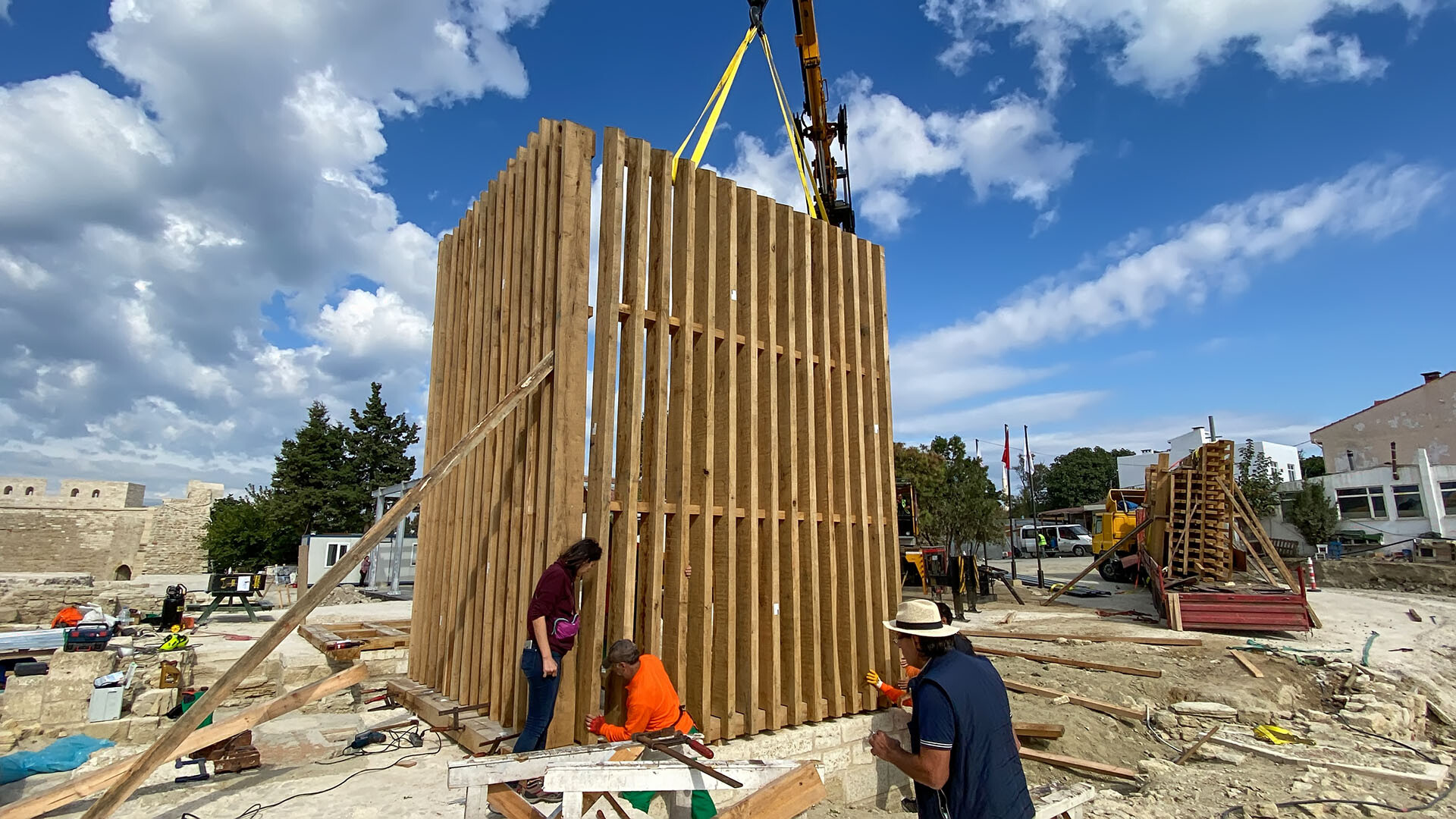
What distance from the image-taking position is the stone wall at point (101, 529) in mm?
28359

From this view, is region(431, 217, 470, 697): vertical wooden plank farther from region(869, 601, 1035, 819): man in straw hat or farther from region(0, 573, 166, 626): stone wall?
region(0, 573, 166, 626): stone wall

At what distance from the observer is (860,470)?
7.16m

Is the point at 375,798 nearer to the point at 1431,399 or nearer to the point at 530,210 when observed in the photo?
the point at 530,210

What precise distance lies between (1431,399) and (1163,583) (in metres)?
30.5

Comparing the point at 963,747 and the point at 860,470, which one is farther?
the point at 860,470

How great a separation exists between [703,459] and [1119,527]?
74.6ft

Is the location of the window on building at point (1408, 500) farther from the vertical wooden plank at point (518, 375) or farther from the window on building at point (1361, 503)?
the vertical wooden plank at point (518, 375)

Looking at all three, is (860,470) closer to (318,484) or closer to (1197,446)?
(318,484)

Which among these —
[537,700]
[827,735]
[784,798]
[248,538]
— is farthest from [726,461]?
[248,538]

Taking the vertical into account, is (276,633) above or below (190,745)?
above

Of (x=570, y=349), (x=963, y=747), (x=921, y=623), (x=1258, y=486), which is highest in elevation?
(x=1258, y=486)

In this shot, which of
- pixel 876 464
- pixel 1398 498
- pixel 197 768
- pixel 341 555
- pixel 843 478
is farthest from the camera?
pixel 1398 498

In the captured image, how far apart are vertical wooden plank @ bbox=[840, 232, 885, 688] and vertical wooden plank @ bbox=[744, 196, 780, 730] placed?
1.06 m

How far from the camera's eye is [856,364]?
7.40 metres
